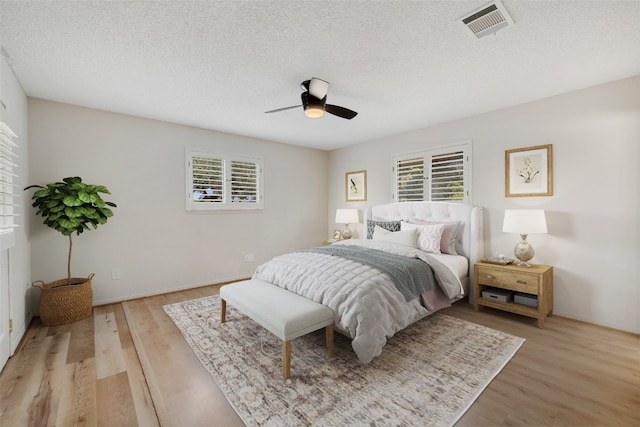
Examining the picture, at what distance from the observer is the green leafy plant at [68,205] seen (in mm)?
2904

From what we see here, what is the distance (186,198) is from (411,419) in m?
3.85

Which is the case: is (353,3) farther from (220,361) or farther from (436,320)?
(436,320)

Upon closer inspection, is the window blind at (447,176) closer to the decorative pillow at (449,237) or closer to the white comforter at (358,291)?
the decorative pillow at (449,237)

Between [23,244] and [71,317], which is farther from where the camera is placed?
[71,317]

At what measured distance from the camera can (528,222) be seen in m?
2.94

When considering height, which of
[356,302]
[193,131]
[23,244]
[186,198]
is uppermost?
[193,131]

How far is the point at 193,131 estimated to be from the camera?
4.24m

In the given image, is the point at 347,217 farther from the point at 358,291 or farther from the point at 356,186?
the point at 358,291

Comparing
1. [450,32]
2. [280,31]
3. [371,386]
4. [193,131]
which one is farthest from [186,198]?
[450,32]

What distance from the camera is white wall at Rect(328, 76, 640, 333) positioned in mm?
2715

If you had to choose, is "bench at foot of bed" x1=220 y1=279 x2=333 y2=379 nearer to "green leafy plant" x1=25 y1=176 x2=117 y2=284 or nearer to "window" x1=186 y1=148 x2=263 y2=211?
"green leafy plant" x1=25 y1=176 x2=117 y2=284

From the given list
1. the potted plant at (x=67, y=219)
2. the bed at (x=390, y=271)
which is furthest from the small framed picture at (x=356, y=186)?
the potted plant at (x=67, y=219)

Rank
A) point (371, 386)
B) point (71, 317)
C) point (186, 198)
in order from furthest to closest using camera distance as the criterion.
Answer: point (186, 198) → point (71, 317) → point (371, 386)

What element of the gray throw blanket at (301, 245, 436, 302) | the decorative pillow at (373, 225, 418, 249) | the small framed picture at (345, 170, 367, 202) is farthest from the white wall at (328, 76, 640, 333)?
the small framed picture at (345, 170, 367, 202)
